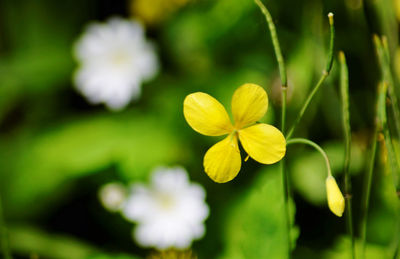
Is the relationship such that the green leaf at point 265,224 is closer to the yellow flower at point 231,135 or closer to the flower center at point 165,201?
the yellow flower at point 231,135

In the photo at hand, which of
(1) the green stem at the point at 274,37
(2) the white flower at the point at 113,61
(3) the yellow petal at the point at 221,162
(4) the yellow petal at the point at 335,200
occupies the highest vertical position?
(2) the white flower at the point at 113,61

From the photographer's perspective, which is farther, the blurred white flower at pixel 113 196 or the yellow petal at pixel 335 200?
the blurred white flower at pixel 113 196

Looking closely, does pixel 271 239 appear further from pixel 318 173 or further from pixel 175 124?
pixel 175 124

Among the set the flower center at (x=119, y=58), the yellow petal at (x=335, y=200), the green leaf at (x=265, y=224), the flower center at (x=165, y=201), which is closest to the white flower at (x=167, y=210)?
the flower center at (x=165, y=201)

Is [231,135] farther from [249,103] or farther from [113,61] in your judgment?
[113,61]

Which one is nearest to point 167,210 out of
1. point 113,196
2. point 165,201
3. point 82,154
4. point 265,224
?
point 165,201

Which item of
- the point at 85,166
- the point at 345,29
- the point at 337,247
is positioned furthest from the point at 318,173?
the point at 85,166

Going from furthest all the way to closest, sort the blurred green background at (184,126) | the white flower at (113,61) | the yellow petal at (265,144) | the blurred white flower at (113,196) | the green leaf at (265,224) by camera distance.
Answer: the white flower at (113,61)
the blurred white flower at (113,196)
the blurred green background at (184,126)
the green leaf at (265,224)
the yellow petal at (265,144)
